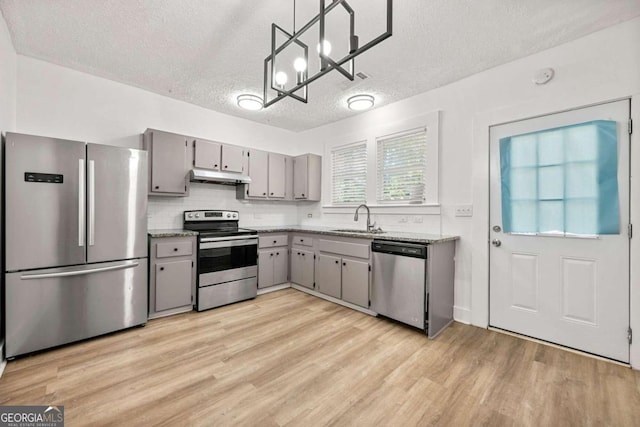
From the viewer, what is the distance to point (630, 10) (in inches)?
80.8

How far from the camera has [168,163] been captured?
335 cm

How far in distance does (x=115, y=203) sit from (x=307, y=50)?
7.64ft

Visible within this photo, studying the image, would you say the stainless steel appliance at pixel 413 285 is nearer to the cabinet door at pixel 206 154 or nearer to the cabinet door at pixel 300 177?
the cabinet door at pixel 300 177

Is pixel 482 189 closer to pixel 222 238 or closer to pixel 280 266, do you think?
pixel 280 266

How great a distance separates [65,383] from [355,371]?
210 centimetres

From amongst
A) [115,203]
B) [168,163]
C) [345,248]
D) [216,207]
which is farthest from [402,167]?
[115,203]

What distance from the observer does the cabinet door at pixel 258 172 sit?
4.19m

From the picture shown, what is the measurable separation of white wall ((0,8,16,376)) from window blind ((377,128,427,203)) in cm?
390

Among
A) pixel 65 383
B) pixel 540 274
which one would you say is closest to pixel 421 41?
pixel 540 274

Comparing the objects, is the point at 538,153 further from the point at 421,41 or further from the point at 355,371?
the point at 355,371

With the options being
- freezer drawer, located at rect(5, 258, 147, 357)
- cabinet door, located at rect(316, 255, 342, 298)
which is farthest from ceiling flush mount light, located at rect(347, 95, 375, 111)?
freezer drawer, located at rect(5, 258, 147, 357)

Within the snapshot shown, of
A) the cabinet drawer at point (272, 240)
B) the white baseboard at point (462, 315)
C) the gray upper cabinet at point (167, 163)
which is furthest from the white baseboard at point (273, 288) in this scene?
the white baseboard at point (462, 315)

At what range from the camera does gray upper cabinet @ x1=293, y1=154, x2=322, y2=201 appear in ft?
15.1

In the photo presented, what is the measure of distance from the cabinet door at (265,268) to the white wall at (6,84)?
244 cm
